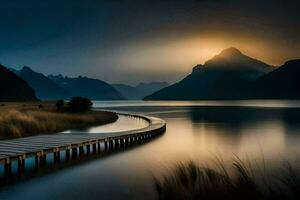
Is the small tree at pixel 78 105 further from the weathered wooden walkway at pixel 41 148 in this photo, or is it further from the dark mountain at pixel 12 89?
the dark mountain at pixel 12 89

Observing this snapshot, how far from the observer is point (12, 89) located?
14562 cm

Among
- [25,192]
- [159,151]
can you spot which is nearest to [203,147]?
[159,151]

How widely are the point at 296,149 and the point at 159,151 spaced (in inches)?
464

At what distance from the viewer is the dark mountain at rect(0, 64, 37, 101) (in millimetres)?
140750

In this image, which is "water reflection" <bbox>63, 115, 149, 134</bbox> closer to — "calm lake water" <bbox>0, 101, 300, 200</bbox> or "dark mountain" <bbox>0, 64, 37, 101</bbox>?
"calm lake water" <bbox>0, 101, 300, 200</bbox>

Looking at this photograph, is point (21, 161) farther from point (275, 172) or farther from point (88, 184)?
point (275, 172)

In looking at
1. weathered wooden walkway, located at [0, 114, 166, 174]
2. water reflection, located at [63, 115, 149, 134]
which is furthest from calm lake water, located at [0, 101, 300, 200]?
water reflection, located at [63, 115, 149, 134]

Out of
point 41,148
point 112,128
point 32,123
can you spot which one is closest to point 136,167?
point 41,148

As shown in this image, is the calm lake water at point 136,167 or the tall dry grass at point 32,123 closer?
the calm lake water at point 136,167

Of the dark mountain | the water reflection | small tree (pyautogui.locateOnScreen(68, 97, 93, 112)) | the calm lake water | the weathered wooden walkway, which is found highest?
the dark mountain

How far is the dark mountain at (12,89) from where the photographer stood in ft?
462

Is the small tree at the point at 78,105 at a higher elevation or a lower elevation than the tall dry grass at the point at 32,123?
higher

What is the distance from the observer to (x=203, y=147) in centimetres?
3434

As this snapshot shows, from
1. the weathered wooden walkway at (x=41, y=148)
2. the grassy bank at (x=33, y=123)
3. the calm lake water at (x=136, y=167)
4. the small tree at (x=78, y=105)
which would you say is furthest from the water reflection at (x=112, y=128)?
the weathered wooden walkway at (x=41, y=148)
